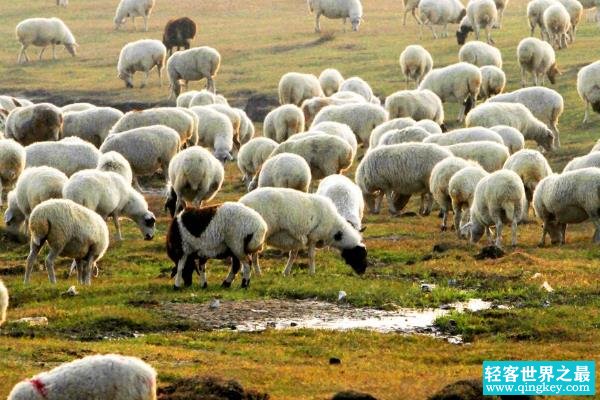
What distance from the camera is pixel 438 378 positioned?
41.2 feet

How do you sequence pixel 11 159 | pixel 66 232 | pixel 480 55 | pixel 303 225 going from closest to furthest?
pixel 66 232 < pixel 303 225 < pixel 11 159 < pixel 480 55

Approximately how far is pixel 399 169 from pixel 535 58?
524 inches

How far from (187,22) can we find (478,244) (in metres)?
27.9

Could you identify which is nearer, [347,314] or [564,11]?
[347,314]

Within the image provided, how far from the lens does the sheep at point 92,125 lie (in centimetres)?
3025

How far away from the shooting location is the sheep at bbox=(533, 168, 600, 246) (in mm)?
20469

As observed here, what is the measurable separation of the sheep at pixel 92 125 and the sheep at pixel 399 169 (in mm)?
7673

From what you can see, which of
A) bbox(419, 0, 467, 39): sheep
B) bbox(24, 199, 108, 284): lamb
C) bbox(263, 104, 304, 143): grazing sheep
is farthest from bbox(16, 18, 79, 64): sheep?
bbox(24, 199, 108, 284): lamb

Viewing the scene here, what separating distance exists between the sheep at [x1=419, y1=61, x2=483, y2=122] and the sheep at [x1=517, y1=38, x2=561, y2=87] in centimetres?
231

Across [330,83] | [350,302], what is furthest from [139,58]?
[350,302]

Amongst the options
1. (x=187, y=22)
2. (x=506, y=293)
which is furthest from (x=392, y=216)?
(x=187, y=22)

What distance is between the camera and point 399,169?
2433 centimetres

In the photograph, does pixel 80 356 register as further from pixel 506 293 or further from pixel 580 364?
pixel 506 293

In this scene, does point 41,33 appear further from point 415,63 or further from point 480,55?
point 480,55
